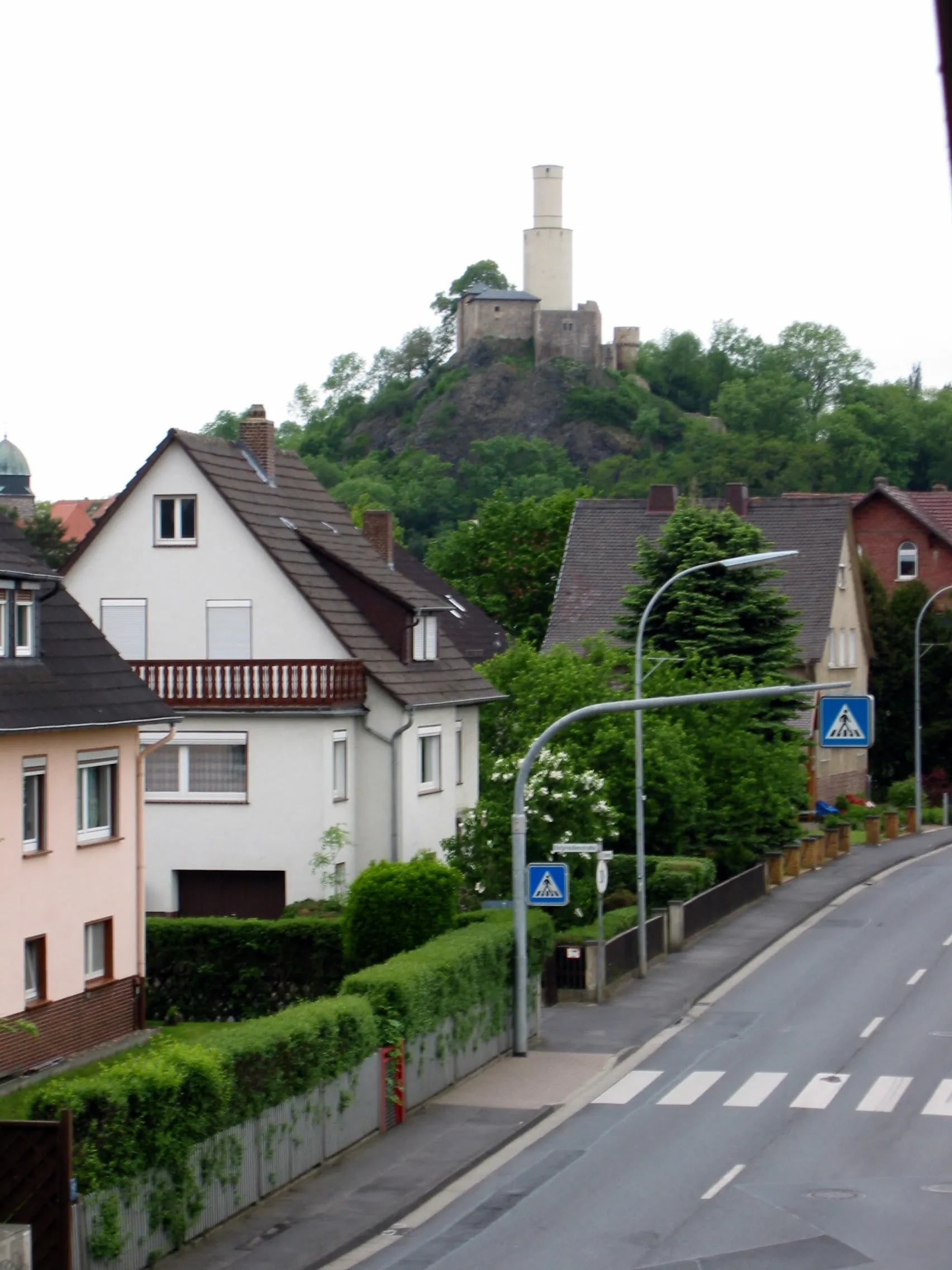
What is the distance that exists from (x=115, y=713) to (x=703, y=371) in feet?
489

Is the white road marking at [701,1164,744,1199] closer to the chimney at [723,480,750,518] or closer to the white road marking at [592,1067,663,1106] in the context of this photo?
the white road marking at [592,1067,663,1106]

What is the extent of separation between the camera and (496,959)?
2428 cm

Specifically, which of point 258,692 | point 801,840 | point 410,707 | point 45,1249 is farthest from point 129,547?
point 45,1249

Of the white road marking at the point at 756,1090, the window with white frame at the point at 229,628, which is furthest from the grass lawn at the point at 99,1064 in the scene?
the window with white frame at the point at 229,628

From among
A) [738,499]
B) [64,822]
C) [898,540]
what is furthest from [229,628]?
[898,540]

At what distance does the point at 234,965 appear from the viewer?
30.1 meters

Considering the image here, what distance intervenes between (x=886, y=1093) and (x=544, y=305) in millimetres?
142707

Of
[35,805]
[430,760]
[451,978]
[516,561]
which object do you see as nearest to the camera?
[451,978]

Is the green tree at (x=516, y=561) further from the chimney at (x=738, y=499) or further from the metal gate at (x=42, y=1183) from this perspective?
the metal gate at (x=42, y=1183)

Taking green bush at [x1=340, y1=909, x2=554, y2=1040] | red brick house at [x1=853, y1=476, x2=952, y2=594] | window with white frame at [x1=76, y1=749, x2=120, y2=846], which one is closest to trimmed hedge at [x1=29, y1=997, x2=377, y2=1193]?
green bush at [x1=340, y1=909, x2=554, y2=1040]

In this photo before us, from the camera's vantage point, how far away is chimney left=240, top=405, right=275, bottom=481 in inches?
1556

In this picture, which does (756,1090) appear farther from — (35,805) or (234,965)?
(234,965)

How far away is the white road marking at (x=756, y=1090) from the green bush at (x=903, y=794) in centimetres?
3797

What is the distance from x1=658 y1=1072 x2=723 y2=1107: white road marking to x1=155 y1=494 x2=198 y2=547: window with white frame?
685 inches
